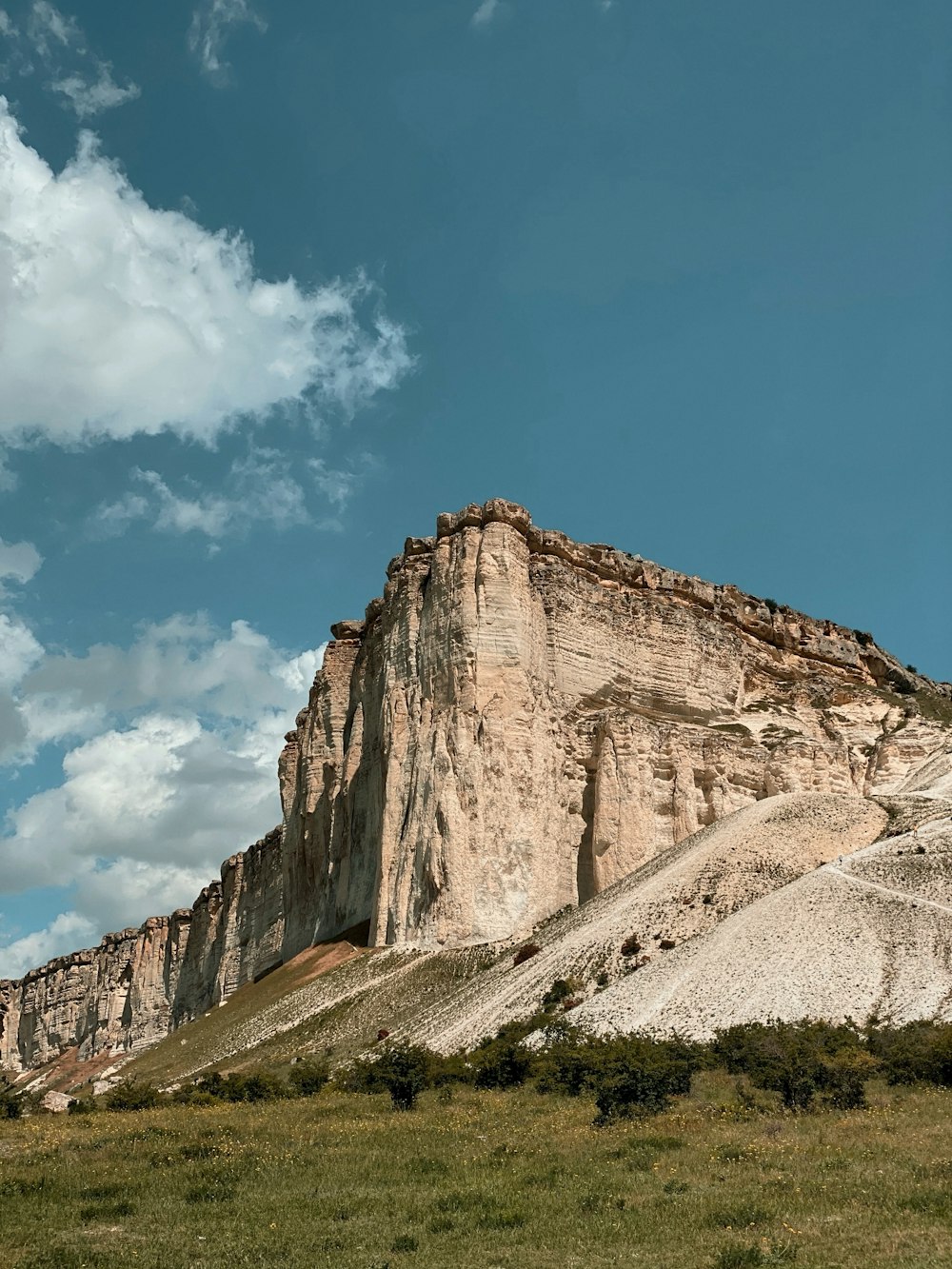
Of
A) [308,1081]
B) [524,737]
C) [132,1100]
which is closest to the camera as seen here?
[132,1100]

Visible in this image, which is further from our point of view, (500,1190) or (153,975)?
(153,975)

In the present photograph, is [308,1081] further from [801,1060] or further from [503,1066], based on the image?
[801,1060]

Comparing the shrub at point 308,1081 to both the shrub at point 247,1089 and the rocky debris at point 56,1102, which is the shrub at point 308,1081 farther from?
the rocky debris at point 56,1102

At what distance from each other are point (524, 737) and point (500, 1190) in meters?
40.7

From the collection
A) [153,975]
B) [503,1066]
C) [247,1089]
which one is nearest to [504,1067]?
[503,1066]

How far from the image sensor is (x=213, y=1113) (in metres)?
25.4

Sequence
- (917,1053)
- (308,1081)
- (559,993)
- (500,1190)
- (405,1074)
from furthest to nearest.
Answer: (559,993), (308,1081), (405,1074), (917,1053), (500,1190)

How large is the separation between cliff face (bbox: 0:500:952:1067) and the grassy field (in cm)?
2888

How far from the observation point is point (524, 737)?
56.2m

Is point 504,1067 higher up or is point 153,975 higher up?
point 153,975

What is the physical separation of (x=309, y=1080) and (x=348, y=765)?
3348cm

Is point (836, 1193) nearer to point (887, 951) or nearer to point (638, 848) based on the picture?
point (887, 951)

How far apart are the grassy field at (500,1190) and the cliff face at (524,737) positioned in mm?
28881

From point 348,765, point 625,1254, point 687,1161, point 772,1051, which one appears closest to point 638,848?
point 348,765
